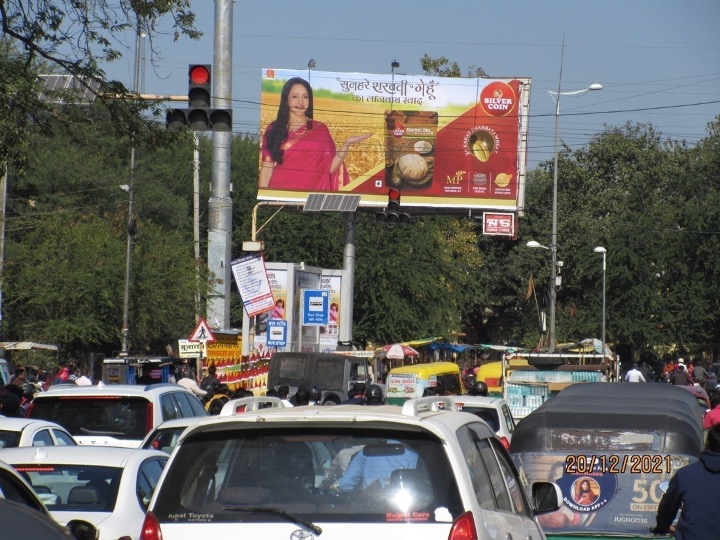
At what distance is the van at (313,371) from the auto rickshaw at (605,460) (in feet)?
72.3

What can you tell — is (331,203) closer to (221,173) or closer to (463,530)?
(221,173)

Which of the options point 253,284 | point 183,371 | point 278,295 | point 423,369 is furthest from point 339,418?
point 278,295

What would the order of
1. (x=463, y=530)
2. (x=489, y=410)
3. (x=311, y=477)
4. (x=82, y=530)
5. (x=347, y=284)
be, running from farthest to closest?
(x=347, y=284) → (x=489, y=410) → (x=82, y=530) → (x=311, y=477) → (x=463, y=530)

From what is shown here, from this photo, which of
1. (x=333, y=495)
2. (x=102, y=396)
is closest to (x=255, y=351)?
(x=102, y=396)

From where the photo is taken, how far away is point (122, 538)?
796 cm

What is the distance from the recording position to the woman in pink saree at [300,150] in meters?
45.8

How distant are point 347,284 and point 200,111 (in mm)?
30838

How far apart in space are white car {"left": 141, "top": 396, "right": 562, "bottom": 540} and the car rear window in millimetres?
8201

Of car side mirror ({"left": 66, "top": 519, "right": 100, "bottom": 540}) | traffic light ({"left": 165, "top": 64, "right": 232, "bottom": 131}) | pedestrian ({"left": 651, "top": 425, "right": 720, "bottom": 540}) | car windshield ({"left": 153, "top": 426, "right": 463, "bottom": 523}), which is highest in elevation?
traffic light ({"left": 165, "top": 64, "right": 232, "bottom": 131})

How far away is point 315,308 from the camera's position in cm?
3409

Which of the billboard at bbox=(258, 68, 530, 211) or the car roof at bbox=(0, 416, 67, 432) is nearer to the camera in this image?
the car roof at bbox=(0, 416, 67, 432)

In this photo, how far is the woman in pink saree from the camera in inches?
1802

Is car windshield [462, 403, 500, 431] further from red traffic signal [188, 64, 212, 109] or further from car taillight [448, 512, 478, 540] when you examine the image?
car taillight [448, 512, 478, 540]
